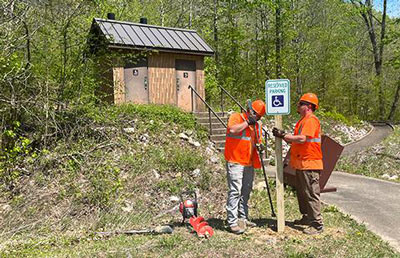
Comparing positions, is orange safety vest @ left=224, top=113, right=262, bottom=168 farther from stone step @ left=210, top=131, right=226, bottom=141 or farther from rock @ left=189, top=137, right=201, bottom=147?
stone step @ left=210, top=131, right=226, bottom=141

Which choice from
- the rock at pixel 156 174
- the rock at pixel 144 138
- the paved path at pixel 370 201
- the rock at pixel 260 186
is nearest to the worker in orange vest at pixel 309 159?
the paved path at pixel 370 201

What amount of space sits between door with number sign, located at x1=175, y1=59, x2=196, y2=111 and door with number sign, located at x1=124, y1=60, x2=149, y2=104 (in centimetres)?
145

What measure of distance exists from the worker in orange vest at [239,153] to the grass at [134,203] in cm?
39

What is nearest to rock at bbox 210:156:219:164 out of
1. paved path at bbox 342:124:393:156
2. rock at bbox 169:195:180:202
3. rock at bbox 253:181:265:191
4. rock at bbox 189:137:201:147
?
rock at bbox 189:137:201:147

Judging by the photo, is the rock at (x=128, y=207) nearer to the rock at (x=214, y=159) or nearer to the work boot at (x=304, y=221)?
the rock at (x=214, y=159)

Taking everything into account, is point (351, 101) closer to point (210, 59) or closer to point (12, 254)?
point (210, 59)

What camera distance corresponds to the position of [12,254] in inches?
177

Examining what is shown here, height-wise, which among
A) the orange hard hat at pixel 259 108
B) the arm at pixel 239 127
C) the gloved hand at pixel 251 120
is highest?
the orange hard hat at pixel 259 108

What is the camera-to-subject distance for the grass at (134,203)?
4680 mm

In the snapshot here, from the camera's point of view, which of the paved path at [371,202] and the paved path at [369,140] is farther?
the paved path at [369,140]

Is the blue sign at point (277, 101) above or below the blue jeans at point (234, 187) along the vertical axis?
above

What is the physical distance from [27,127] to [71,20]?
3.22 metres

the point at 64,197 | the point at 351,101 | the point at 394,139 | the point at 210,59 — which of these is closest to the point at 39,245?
the point at 64,197

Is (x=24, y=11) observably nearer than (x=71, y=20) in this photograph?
Yes
